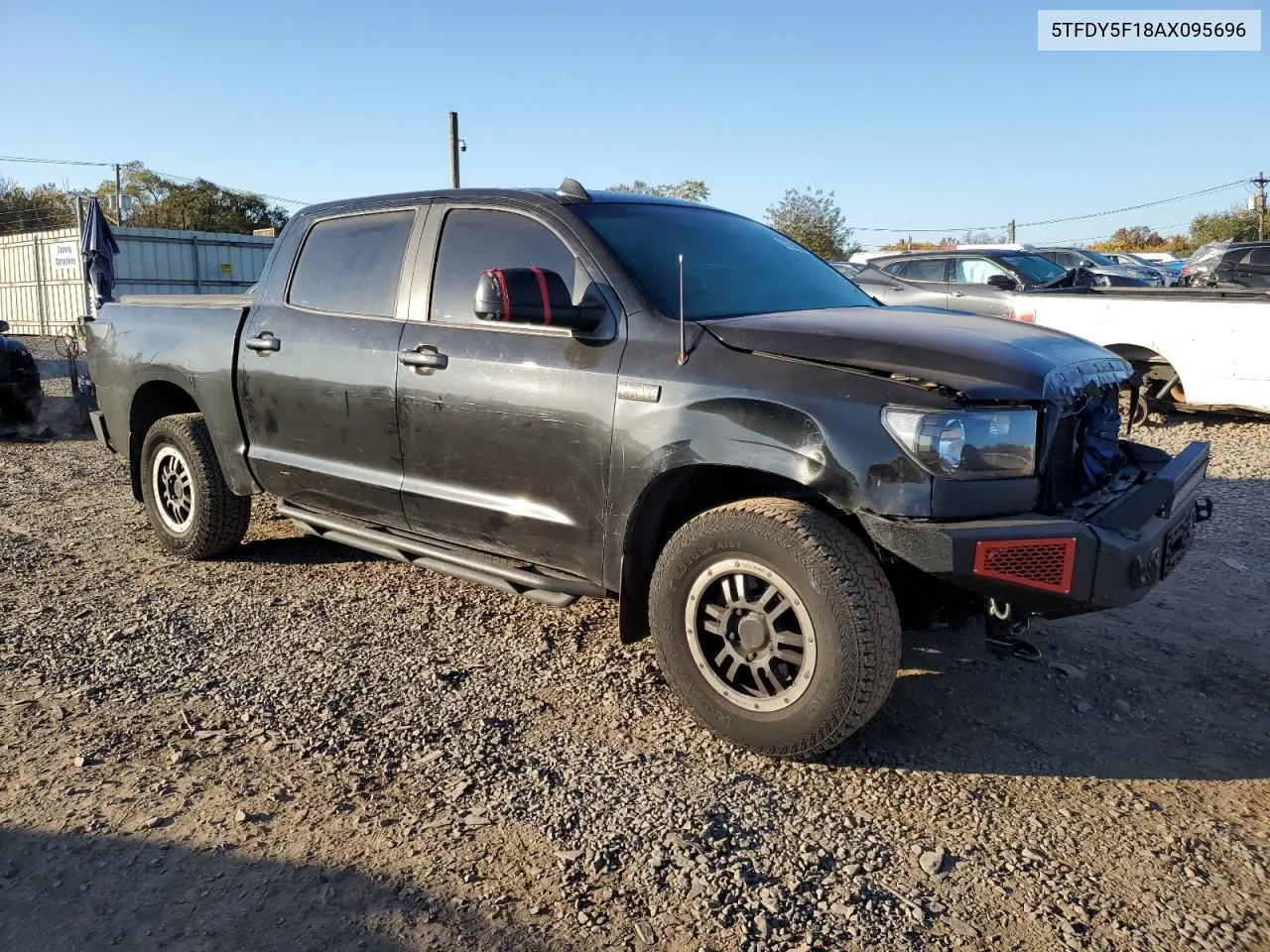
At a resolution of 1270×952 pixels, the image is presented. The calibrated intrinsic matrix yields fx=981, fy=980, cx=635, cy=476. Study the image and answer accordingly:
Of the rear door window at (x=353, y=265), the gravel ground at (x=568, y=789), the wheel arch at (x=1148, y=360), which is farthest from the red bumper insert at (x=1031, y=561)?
the wheel arch at (x=1148, y=360)

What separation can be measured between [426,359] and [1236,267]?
1340cm

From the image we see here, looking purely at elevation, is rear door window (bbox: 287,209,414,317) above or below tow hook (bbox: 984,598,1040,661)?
above

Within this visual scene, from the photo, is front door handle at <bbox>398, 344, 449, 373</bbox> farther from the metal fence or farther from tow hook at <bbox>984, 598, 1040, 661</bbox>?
the metal fence

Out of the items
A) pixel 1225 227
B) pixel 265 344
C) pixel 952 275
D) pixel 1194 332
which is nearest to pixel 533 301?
pixel 265 344

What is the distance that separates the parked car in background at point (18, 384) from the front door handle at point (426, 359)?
316 inches

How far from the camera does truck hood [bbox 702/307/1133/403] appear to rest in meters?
2.95

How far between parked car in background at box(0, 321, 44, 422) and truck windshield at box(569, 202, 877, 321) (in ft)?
28.3

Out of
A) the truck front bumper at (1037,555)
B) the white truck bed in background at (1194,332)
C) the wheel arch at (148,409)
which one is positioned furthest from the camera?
the white truck bed in background at (1194,332)

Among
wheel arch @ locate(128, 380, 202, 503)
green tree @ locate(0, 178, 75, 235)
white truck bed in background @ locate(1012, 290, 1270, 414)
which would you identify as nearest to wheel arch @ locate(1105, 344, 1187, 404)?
white truck bed in background @ locate(1012, 290, 1270, 414)

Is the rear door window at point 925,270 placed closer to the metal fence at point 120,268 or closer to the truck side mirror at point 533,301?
the truck side mirror at point 533,301

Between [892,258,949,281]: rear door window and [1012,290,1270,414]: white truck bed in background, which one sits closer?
[1012,290,1270,414]: white truck bed in background

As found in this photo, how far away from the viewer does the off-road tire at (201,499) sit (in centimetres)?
516

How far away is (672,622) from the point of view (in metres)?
3.31

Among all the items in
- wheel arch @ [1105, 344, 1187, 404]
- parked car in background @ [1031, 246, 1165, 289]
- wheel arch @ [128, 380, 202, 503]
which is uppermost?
parked car in background @ [1031, 246, 1165, 289]
